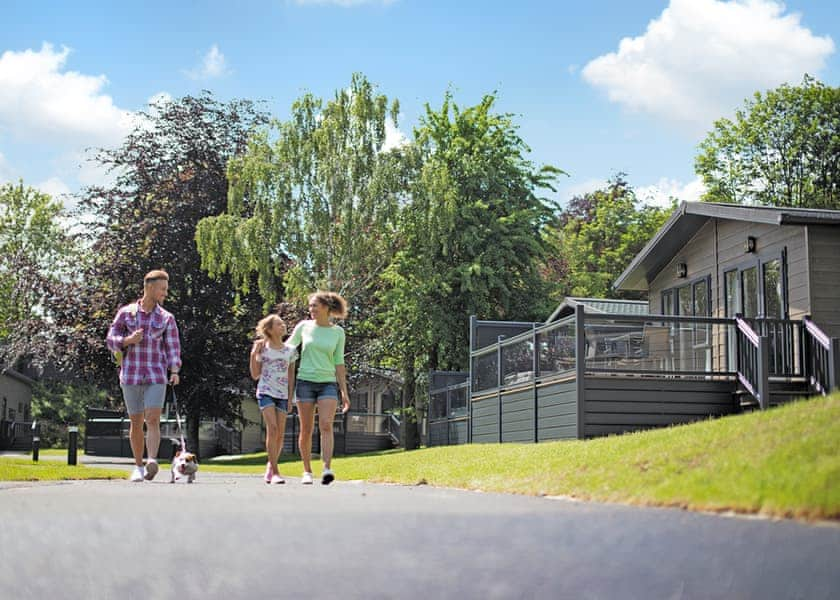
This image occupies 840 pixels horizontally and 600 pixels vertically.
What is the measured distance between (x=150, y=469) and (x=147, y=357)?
3.75 feet

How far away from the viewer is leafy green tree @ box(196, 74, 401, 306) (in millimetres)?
33062

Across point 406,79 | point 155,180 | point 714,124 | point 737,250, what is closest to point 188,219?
point 155,180

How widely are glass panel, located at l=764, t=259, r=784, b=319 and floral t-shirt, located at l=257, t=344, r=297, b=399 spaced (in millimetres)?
11362

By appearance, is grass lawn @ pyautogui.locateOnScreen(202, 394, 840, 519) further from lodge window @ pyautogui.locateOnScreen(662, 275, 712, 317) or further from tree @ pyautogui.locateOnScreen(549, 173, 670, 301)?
tree @ pyautogui.locateOnScreen(549, 173, 670, 301)

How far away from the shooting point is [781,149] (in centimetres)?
5034

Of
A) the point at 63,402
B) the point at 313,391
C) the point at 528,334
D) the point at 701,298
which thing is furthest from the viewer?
the point at 63,402

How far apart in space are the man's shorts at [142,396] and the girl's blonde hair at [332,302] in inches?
71.3

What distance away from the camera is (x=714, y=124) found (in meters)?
51.9

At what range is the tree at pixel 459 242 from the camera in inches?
1314

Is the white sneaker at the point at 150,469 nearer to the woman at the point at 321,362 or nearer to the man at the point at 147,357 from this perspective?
the man at the point at 147,357

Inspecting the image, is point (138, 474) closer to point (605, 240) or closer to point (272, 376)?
point (272, 376)

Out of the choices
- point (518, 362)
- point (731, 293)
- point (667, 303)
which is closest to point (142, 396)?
point (518, 362)

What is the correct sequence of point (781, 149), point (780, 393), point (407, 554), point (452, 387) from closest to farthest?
point (407, 554) < point (780, 393) < point (452, 387) < point (781, 149)

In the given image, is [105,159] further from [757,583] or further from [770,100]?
[757,583]
